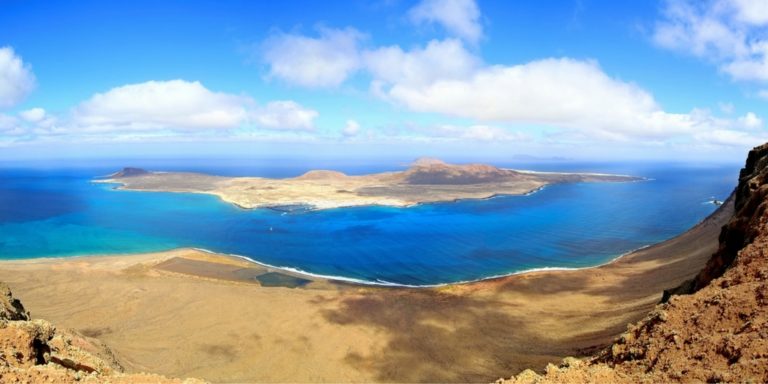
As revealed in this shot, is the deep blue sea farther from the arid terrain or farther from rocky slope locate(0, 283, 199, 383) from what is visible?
rocky slope locate(0, 283, 199, 383)

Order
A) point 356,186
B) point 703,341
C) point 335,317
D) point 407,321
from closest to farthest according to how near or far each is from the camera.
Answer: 1. point 703,341
2. point 407,321
3. point 335,317
4. point 356,186

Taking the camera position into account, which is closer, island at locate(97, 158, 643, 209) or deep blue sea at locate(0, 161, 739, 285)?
deep blue sea at locate(0, 161, 739, 285)

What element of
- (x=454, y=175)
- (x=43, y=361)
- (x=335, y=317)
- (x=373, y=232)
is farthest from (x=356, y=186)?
(x=43, y=361)

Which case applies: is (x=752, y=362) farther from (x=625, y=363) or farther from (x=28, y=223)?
(x=28, y=223)

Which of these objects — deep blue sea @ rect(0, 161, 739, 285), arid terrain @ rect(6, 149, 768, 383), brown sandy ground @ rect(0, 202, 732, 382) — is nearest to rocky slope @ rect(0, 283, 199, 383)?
arid terrain @ rect(6, 149, 768, 383)

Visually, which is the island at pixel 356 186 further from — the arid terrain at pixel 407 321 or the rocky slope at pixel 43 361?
the rocky slope at pixel 43 361

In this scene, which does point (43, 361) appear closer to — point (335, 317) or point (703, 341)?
point (703, 341)

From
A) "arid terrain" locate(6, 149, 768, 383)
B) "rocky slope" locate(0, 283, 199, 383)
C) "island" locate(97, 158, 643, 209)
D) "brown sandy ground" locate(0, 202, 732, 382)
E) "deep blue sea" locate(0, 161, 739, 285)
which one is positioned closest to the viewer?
"rocky slope" locate(0, 283, 199, 383)

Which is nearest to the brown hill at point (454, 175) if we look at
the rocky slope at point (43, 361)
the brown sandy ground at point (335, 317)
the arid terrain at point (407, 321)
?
the arid terrain at point (407, 321)
